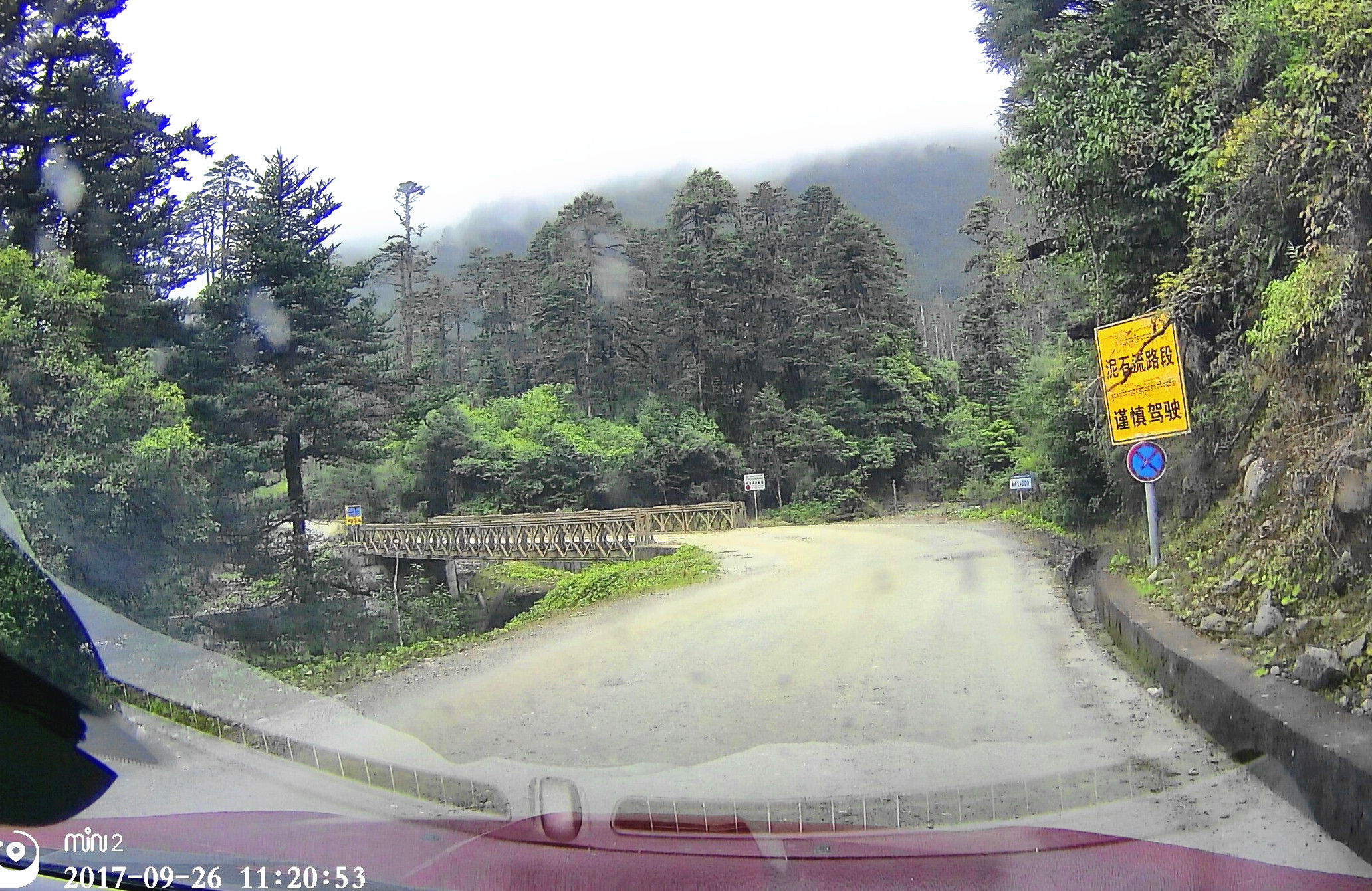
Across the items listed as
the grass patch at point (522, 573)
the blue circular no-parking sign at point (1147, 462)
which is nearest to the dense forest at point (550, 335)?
the blue circular no-parking sign at point (1147, 462)

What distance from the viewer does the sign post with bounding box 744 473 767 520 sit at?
1233 inches

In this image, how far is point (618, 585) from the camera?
16.7m

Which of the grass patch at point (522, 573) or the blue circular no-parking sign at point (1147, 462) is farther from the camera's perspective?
the grass patch at point (522, 573)

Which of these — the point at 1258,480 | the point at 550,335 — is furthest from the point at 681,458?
the point at 1258,480

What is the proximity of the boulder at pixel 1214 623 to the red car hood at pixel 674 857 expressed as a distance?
3890 millimetres

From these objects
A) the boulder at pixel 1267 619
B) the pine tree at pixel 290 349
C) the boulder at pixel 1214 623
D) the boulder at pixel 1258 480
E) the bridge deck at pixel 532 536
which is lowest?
the bridge deck at pixel 532 536

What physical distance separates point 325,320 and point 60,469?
913 cm

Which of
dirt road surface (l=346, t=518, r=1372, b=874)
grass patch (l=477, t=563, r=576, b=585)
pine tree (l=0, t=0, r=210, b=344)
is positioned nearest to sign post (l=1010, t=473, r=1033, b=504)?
grass patch (l=477, t=563, r=576, b=585)

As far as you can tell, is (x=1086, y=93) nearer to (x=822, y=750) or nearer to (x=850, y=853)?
(x=822, y=750)

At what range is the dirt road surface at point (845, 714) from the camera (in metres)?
4.59

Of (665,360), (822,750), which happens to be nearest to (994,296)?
(665,360)

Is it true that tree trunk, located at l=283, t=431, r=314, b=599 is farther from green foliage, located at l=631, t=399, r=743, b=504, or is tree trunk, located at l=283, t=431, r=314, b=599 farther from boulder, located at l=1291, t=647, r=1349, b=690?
boulder, located at l=1291, t=647, r=1349, b=690

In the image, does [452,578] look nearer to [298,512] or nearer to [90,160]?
[298,512]

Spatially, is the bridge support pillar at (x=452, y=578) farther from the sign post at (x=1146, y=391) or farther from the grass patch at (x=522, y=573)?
the sign post at (x=1146, y=391)
